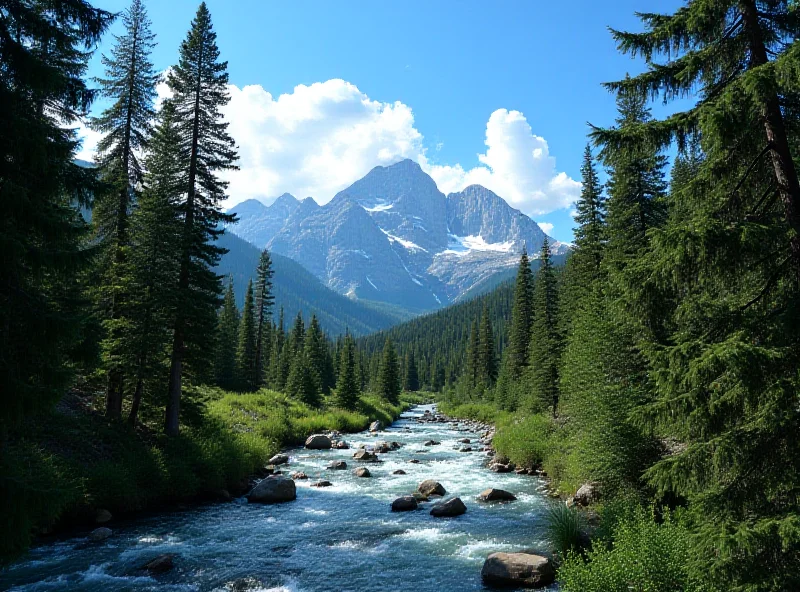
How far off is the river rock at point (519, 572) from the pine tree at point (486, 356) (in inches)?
2725

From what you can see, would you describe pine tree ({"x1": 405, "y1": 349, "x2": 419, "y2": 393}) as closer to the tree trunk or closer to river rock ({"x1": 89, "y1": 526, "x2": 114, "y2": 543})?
river rock ({"x1": 89, "y1": 526, "x2": 114, "y2": 543})

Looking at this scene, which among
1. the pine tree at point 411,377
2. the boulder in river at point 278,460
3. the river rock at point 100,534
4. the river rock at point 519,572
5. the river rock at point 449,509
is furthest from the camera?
the pine tree at point 411,377

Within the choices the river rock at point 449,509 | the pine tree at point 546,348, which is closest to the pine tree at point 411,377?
the pine tree at point 546,348

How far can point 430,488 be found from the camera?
21.6 metres

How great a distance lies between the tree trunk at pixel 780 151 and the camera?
6.91m

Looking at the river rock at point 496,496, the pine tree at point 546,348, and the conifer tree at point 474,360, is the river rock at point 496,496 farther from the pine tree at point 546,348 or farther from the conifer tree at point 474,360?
the conifer tree at point 474,360

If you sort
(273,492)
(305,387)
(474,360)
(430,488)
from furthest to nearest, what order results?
1. (474,360)
2. (305,387)
3. (430,488)
4. (273,492)

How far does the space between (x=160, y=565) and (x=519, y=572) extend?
9.64 meters

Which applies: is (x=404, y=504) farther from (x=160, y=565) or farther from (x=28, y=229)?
(x=28, y=229)

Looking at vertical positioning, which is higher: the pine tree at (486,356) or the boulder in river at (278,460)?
the pine tree at (486,356)

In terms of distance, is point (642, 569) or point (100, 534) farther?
point (100, 534)

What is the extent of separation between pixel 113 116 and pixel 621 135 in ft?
77.0

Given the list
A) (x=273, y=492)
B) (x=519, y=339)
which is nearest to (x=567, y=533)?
(x=273, y=492)

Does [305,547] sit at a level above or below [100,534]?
below
